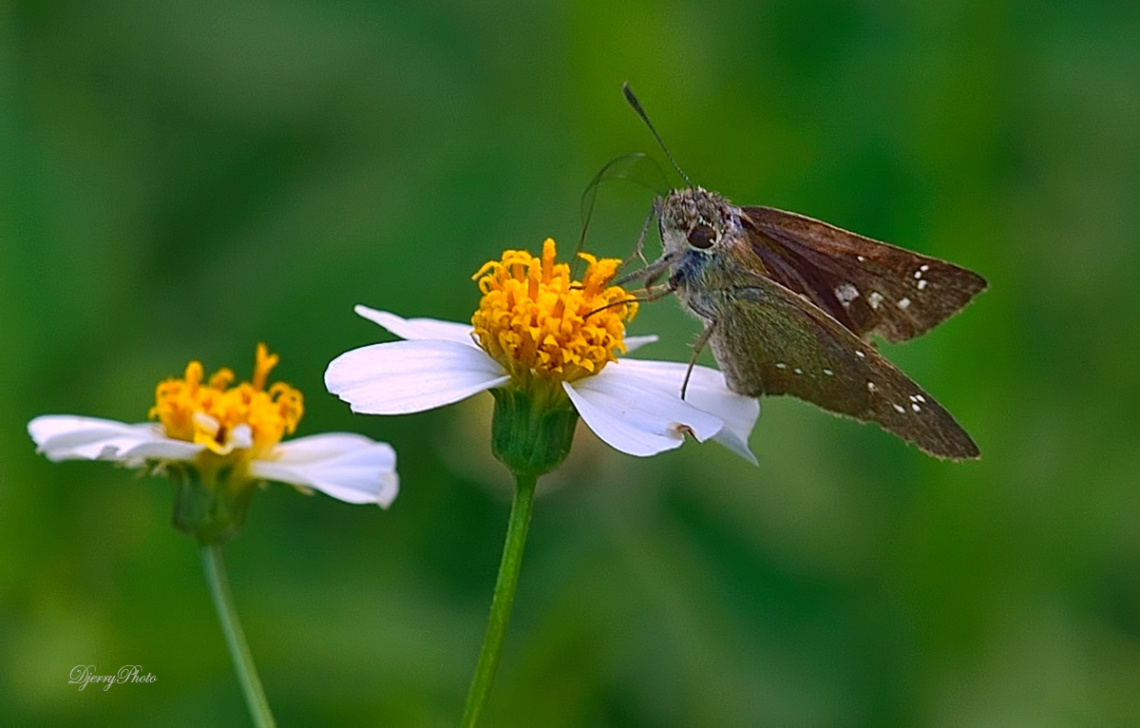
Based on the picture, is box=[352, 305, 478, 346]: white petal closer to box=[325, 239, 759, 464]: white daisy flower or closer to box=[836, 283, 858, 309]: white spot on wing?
box=[325, 239, 759, 464]: white daisy flower

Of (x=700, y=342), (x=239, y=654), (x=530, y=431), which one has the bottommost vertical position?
(x=239, y=654)

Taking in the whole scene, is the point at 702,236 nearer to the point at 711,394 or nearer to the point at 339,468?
the point at 711,394

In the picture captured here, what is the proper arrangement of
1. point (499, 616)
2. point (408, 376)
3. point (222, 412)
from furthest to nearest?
point (222, 412)
point (408, 376)
point (499, 616)

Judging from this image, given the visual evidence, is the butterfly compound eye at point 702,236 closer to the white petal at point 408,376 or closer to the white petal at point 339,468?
the white petal at point 408,376

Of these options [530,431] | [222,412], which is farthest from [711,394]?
[222,412]

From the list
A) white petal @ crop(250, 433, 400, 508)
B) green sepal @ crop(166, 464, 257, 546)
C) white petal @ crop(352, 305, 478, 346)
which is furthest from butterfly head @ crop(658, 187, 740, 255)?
green sepal @ crop(166, 464, 257, 546)

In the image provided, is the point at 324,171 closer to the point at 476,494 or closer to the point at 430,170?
the point at 430,170

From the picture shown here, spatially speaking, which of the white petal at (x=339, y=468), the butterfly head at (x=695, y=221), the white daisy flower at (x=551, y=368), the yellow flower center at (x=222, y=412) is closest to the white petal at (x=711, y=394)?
the white daisy flower at (x=551, y=368)

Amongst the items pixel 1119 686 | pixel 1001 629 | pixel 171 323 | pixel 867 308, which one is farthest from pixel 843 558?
pixel 171 323
